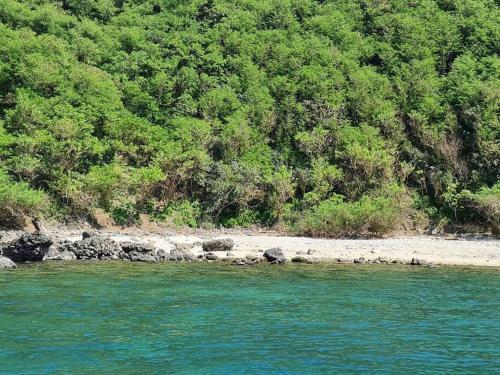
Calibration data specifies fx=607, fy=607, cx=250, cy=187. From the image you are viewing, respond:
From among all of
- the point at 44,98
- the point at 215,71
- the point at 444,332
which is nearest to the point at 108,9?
the point at 215,71

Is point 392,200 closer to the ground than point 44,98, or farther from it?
closer to the ground

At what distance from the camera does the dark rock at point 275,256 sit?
94.8 feet

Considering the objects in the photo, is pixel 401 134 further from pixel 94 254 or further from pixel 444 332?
pixel 444 332

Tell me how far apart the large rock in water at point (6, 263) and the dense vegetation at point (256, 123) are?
26.9ft

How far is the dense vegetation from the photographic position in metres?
38.5

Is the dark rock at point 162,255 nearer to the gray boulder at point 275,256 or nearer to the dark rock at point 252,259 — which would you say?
→ the dark rock at point 252,259

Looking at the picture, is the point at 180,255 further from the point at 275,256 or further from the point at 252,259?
the point at 275,256

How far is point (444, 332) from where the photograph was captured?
15.9m

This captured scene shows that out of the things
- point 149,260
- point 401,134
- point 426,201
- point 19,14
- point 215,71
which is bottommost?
point 149,260

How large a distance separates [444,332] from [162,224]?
1022 inches

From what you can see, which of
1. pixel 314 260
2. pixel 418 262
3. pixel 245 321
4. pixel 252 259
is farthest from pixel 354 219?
pixel 245 321

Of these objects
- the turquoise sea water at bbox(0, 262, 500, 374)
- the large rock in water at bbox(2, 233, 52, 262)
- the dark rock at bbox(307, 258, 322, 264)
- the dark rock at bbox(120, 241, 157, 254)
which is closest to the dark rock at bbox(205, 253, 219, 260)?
the dark rock at bbox(120, 241, 157, 254)

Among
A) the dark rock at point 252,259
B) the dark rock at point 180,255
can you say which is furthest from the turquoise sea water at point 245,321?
the dark rock at point 180,255

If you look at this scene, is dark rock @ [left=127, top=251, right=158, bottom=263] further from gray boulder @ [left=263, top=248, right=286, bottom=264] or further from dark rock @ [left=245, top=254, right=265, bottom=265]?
gray boulder @ [left=263, top=248, right=286, bottom=264]
